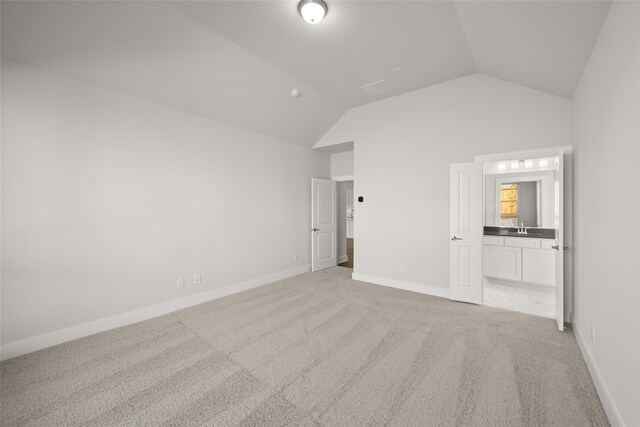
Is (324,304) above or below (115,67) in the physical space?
below

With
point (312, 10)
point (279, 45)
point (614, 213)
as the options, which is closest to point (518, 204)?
point (614, 213)

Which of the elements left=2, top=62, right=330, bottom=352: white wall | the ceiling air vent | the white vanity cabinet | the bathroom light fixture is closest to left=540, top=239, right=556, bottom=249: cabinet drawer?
the white vanity cabinet

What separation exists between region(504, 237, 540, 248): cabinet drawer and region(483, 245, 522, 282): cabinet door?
7 cm

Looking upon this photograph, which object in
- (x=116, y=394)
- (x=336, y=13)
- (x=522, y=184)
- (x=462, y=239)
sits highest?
(x=336, y=13)

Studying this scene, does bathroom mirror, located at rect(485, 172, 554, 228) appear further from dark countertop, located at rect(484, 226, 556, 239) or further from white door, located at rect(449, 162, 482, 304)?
white door, located at rect(449, 162, 482, 304)

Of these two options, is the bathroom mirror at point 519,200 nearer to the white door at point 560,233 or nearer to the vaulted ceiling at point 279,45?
the white door at point 560,233

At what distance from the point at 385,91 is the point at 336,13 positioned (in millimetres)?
1958

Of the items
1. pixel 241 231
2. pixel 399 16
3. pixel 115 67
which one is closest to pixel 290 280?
pixel 241 231

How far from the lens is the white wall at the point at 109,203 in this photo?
2406mm

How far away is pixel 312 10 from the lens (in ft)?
7.46

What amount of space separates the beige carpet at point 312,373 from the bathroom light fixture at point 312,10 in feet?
10.1

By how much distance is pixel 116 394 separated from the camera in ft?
6.19

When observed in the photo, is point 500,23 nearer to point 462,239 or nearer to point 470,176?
point 470,176

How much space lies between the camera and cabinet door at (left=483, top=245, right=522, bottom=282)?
168 inches
